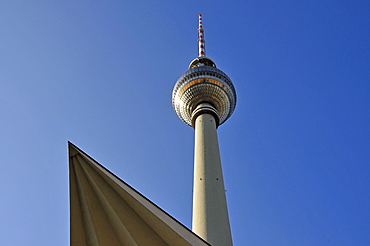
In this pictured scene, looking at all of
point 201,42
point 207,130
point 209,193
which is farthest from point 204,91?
point 209,193

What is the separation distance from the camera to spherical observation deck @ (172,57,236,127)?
103ft

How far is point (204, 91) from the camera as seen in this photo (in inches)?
1238

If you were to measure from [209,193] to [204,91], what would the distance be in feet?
39.3

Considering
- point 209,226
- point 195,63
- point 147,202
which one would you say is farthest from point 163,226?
point 195,63

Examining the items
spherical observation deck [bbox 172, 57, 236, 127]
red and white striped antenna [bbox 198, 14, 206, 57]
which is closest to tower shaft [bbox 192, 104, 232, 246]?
spherical observation deck [bbox 172, 57, 236, 127]

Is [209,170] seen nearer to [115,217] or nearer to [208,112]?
[208,112]

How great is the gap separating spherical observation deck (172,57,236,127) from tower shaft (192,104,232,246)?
12.6ft

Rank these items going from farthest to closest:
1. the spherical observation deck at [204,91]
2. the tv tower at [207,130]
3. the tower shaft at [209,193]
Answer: the spherical observation deck at [204,91], the tv tower at [207,130], the tower shaft at [209,193]

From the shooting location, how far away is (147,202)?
5.65m

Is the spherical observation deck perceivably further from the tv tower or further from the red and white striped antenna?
the red and white striped antenna

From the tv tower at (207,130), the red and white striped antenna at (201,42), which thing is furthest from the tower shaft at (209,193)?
the red and white striped antenna at (201,42)

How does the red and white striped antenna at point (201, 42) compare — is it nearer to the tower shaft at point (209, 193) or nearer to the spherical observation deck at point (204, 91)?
the spherical observation deck at point (204, 91)

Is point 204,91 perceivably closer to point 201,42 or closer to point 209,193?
point 201,42

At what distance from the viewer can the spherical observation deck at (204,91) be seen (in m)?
31.5
